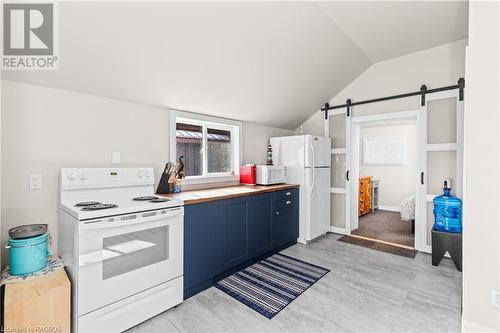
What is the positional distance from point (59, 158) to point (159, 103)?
110 cm

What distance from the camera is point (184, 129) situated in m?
3.25

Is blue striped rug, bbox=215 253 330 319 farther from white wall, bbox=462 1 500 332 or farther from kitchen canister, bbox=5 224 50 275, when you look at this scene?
kitchen canister, bbox=5 224 50 275

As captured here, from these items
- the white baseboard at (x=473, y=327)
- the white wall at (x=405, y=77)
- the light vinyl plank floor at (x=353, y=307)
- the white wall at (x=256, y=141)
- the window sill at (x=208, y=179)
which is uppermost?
the white wall at (x=405, y=77)

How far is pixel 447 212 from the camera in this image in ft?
10.1

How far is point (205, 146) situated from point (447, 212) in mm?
3252

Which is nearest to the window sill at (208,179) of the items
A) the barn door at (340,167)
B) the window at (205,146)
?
the window at (205,146)

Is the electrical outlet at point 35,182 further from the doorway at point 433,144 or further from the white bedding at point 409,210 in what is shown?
the white bedding at point 409,210

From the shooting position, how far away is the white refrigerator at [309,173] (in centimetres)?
381

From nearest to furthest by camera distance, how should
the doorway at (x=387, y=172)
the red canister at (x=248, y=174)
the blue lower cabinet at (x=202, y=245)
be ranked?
the blue lower cabinet at (x=202, y=245) < the red canister at (x=248, y=174) < the doorway at (x=387, y=172)

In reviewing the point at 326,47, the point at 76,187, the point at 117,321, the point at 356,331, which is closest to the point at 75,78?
the point at 76,187

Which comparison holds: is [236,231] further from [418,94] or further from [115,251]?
[418,94]

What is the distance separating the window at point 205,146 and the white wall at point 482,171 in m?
2.72

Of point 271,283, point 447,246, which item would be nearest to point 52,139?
point 271,283

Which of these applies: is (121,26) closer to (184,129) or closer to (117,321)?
(184,129)
